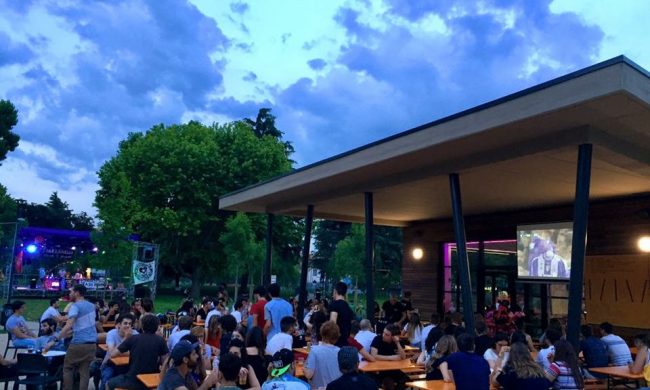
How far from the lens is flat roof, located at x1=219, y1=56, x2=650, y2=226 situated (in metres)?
6.20

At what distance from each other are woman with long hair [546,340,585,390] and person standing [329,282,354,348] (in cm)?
271

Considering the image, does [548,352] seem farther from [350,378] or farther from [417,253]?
[417,253]

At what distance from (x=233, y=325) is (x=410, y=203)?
A: 8.66 meters

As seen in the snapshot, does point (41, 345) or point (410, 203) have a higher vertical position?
point (410, 203)

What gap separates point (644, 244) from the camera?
12211mm

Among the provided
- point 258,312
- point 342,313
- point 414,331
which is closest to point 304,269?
point 414,331

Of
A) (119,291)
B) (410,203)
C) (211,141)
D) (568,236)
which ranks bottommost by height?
(119,291)

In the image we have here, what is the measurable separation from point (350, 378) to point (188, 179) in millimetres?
26816

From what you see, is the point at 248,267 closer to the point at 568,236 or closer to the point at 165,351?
the point at 568,236

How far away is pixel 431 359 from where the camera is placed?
651cm

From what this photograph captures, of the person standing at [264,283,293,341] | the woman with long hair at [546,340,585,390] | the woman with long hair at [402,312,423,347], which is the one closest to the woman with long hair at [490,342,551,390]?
the woman with long hair at [546,340,585,390]

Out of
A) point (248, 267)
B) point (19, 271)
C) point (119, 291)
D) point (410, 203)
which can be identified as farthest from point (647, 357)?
point (19, 271)

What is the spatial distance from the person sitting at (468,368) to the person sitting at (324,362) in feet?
3.78

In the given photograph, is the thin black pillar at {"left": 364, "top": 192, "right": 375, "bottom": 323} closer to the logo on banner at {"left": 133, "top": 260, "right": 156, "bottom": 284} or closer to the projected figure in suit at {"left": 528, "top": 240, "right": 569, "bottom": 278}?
the projected figure in suit at {"left": 528, "top": 240, "right": 569, "bottom": 278}
